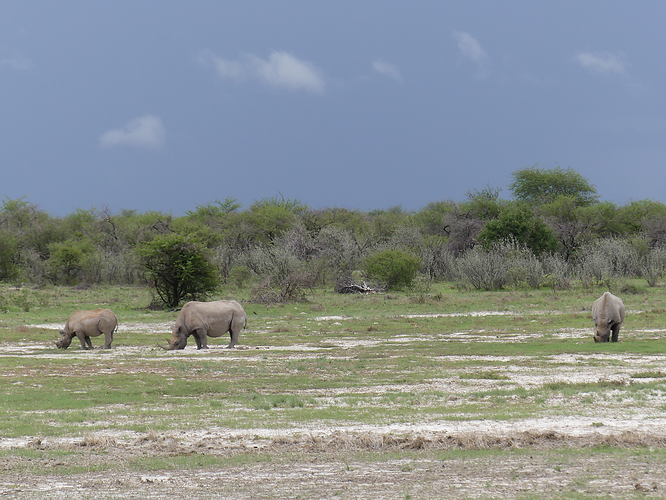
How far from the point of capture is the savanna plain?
27.4 ft

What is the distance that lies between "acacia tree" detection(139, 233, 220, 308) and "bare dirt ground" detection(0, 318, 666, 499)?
101ft

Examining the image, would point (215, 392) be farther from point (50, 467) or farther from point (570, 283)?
point (570, 283)

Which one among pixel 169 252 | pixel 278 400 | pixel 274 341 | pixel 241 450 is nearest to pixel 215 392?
pixel 278 400

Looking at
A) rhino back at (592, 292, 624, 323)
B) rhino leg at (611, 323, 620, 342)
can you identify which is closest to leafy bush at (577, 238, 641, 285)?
rhino leg at (611, 323, 620, 342)

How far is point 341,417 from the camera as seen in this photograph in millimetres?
12008

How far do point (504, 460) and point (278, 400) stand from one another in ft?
18.4

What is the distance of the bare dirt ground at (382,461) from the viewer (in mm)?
7961

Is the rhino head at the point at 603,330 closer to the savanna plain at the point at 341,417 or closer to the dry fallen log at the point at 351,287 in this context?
the savanna plain at the point at 341,417

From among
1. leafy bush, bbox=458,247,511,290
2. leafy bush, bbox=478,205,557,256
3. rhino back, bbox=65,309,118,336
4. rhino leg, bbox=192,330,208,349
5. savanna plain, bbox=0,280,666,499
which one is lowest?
savanna plain, bbox=0,280,666,499

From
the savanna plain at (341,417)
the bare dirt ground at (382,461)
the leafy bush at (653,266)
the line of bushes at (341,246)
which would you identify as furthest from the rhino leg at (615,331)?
the leafy bush at (653,266)

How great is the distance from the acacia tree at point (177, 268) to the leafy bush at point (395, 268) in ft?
44.4

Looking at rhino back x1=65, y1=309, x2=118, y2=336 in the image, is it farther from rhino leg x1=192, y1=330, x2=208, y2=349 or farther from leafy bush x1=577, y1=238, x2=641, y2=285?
leafy bush x1=577, y1=238, x2=641, y2=285

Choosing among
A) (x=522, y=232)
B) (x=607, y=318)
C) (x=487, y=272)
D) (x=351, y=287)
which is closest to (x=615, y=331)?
(x=607, y=318)

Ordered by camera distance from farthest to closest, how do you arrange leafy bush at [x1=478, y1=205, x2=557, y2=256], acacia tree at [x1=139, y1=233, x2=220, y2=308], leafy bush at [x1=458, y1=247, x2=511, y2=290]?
leafy bush at [x1=478, y1=205, x2=557, y2=256] < leafy bush at [x1=458, y1=247, x2=511, y2=290] < acacia tree at [x1=139, y1=233, x2=220, y2=308]
